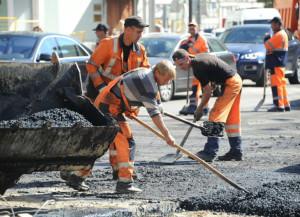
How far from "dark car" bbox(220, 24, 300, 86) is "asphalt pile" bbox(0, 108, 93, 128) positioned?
50.7ft

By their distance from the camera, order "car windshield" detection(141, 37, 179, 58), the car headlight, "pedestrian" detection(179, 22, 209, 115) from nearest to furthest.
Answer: "pedestrian" detection(179, 22, 209, 115), "car windshield" detection(141, 37, 179, 58), the car headlight

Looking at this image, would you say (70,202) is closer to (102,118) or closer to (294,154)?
(102,118)

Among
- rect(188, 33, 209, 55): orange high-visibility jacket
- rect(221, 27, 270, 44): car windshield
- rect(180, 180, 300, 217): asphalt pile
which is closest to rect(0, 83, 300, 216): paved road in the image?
rect(180, 180, 300, 217): asphalt pile

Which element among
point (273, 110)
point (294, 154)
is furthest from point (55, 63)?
point (273, 110)

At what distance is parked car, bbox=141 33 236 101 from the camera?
18.7m

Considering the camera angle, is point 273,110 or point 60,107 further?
point 273,110

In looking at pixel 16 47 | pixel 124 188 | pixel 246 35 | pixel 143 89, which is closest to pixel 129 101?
pixel 143 89

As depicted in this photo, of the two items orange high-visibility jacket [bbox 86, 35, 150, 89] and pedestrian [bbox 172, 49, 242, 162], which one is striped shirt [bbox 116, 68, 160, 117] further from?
pedestrian [bbox 172, 49, 242, 162]

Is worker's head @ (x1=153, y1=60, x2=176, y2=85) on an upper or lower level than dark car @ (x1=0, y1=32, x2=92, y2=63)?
upper

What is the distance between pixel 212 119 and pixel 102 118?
3.22 m

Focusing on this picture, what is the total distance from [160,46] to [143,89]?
37.2ft

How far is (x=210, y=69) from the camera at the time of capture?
33.8ft

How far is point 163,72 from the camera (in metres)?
8.12

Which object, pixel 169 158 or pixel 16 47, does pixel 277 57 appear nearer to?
pixel 16 47
